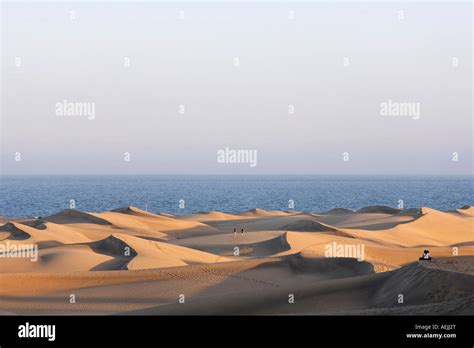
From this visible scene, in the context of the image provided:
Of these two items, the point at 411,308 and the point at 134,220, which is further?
the point at 134,220

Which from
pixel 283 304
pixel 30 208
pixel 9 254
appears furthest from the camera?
pixel 30 208

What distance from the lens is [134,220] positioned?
132 feet

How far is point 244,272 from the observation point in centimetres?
1931

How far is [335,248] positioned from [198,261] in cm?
553

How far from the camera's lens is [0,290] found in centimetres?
1748

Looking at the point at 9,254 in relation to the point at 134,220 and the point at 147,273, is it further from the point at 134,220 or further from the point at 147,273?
the point at 134,220

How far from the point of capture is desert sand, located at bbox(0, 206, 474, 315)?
13461mm

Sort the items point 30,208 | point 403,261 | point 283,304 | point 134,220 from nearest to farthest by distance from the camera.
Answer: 1. point 283,304
2. point 403,261
3. point 134,220
4. point 30,208

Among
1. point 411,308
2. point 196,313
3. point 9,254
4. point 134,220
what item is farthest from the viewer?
point 134,220

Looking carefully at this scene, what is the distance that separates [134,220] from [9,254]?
16291 millimetres

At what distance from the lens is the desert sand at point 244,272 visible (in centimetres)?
1346
